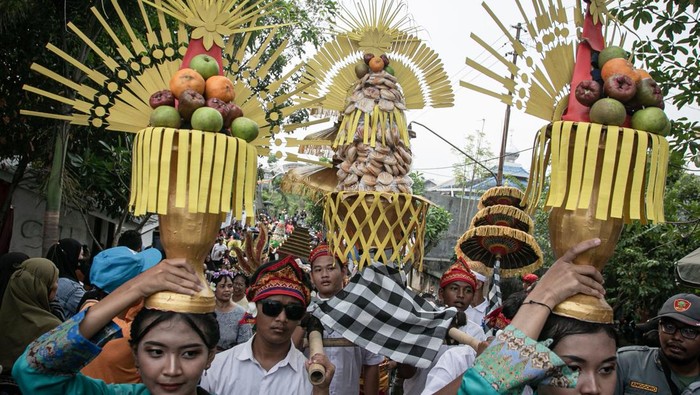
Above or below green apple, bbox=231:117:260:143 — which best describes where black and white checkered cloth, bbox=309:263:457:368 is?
below

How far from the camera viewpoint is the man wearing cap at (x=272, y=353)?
3082 millimetres

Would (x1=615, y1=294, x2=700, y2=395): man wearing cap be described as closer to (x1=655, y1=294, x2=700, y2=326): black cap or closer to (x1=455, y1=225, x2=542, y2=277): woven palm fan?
(x1=655, y1=294, x2=700, y2=326): black cap

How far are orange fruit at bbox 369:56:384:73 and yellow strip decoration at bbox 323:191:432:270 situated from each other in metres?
0.69

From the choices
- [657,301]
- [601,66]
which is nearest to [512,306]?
[601,66]

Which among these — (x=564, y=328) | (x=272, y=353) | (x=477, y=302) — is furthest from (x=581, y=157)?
(x=477, y=302)

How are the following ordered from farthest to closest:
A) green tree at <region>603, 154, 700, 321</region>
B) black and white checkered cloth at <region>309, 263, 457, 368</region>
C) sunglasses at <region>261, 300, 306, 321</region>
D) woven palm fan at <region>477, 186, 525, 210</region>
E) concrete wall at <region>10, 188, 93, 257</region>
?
concrete wall at <region>10, 188, 93, 257</region>, green tree at <region>603, 154, 700, 321</region>, woven palm fan at <region>477, 186, 525, 210</region>, sunglasses at <region>261, 300, 306, 321</region>, black and white checkered cloth at <region>309, 263, 457, 368</region>

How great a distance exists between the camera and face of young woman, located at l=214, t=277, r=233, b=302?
589cm

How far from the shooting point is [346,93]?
3418 millimetres

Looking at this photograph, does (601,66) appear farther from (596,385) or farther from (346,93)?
(346,93)

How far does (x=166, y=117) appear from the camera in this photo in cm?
225

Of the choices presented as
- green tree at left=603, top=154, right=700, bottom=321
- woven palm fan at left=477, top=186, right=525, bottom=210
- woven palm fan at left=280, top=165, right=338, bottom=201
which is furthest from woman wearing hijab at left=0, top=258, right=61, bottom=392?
green tree at left=603, top=154, right=700, bottom=321

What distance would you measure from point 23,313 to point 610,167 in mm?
3778

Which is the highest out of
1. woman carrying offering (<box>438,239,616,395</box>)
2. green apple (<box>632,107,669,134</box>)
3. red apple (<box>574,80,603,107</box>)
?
red apple (<box>574,80,603,107</box>)

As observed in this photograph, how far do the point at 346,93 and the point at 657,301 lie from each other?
7.52 meters
